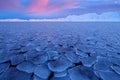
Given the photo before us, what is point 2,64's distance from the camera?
282cm

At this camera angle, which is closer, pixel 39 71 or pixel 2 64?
pixel 39 71

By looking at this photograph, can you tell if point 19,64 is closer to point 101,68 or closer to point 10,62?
point 10,62

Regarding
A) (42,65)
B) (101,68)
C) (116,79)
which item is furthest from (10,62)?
(116,79)

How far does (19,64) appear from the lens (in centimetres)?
285

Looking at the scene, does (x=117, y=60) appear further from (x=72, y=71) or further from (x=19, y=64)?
(x=19, y=64)

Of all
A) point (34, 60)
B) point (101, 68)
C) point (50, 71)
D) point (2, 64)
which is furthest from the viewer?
point (34, 60)

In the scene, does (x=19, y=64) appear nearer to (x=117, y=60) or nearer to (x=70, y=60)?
(x=70, y=60)

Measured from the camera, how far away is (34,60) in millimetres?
3094

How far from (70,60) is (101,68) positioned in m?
0.87

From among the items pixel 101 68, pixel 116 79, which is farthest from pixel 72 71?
pixel 116 79

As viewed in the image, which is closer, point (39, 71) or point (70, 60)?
point (39, 71)

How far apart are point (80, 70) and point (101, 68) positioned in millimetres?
544

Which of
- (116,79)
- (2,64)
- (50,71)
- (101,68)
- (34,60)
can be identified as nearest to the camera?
(116,79)

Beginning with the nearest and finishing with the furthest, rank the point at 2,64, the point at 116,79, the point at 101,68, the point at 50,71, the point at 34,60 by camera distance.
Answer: the point at 116,79, the point at 50,71, the point at 101,68, the point at 2,64, the point at 34,60
